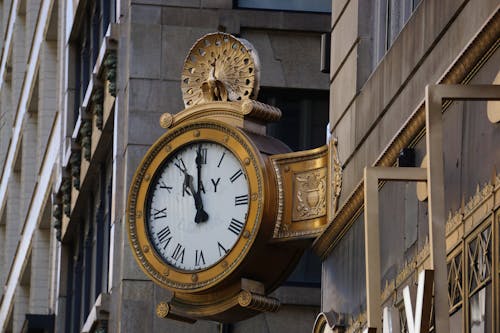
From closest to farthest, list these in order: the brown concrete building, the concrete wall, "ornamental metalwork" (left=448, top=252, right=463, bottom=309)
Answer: "ornamental metalwork" (left=448, top=252, right=463, bottom=309), the brown concrete building, the concrete wall

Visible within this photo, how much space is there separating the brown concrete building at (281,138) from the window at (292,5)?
0.07ft

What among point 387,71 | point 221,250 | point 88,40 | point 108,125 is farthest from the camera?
point 88,40

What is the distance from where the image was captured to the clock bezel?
50.2 ft

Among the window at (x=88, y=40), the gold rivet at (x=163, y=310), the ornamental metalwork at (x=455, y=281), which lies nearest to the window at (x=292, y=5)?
the window at (x=88, y=40)

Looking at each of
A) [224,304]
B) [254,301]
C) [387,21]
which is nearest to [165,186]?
[224,304]

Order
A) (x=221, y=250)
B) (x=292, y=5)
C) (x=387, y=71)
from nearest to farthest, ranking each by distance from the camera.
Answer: (x=387, y=71), (x=221, y=250), (x=292, y=5)

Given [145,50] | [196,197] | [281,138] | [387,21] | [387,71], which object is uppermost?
[145,50]

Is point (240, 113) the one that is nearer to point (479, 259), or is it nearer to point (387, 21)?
point (387, 21)

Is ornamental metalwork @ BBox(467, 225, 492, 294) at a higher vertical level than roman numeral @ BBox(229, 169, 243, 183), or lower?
lower

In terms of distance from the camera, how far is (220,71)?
53.3 ft

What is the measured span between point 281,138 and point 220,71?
7.92 m

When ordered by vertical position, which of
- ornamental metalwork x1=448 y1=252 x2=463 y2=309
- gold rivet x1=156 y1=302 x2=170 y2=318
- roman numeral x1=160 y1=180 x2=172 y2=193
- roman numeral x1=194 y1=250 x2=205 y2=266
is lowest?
ornamental metalwork x1=448 y1=252 x2=463 y2=309

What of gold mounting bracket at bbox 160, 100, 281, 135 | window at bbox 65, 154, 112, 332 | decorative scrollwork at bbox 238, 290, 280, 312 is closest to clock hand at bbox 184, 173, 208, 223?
gold mounting bracket at bbox 160, 100, 281, 135

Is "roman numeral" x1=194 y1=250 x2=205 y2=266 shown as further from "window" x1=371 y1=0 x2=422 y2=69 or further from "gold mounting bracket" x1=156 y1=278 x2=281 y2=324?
"window" x1=371 y1=0 x2=422 y2=69
